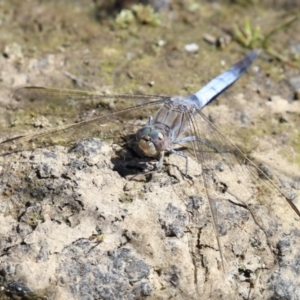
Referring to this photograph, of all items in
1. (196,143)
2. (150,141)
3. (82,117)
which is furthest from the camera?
(82,117)

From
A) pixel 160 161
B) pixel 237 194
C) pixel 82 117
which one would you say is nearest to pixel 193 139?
pixel 160 161

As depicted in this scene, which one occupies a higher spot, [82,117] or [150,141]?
[150,141]

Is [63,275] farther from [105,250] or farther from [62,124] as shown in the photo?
[62,124]

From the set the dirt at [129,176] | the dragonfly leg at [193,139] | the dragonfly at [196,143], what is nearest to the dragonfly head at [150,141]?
the dragonfly at [196,143]

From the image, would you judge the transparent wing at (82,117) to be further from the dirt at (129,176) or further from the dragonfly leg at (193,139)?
the dragonfly leg at (193,139)

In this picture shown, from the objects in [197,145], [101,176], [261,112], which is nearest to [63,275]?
[101,176]

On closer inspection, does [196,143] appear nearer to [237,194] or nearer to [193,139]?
[193,139]
